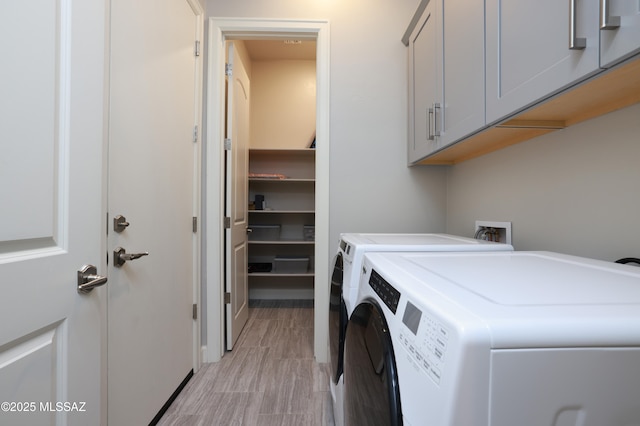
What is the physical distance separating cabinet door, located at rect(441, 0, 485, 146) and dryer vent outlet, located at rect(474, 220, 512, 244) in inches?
19.0

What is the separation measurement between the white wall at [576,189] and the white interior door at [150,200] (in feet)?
5.42

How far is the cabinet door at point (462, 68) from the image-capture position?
1026mm

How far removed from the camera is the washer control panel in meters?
0.38

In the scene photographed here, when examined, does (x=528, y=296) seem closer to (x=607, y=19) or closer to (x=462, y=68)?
(x=607, y=19)

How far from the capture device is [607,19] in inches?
22.3

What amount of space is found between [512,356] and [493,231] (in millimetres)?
1248

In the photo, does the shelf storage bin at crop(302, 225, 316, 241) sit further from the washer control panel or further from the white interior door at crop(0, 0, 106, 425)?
the washer control panel

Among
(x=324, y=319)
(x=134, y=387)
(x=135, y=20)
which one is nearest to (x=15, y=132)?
(x=135, y=20)

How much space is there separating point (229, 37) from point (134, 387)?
2.09 meters

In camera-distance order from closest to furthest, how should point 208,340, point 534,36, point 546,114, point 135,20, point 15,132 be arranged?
point 15,132 < point 534,36 < point 546,114 < point 135,20 < point 208,340

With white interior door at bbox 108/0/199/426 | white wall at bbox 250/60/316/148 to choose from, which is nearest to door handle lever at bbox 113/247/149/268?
white interior door at bbox 108/0/199/426

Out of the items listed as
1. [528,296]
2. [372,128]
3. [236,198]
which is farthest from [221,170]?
[528,296]

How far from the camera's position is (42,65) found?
0.66 m

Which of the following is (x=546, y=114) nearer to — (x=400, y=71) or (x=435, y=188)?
(x=435, y=188)
